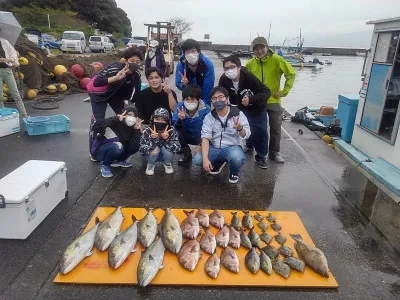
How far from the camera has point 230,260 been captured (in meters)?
2.79

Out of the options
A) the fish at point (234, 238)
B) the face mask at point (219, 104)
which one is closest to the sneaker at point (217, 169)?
the face mask at point (219, 104)

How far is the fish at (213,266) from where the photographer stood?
2664mm

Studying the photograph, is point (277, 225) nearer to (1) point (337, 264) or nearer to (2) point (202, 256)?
(1) point (337, 264)

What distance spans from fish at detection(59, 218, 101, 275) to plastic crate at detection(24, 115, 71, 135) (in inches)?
163

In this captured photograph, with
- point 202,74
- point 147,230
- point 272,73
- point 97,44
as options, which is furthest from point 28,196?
point 97,44

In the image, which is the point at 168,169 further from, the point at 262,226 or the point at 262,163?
the point at 262,226

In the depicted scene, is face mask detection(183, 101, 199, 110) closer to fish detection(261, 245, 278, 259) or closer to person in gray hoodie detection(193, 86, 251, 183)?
person in gray hoodie detection(193, 86, 251, 183)

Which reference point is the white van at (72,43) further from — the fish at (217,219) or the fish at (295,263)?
the fish at (295,263)

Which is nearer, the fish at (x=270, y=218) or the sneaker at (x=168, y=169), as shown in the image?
the fish at (x=270, y=218)

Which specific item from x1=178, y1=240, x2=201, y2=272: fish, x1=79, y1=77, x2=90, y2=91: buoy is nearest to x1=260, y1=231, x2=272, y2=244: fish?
x1=178, y1=240, x2=201, y2=272: fish

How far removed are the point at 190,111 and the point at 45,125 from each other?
11.5ft

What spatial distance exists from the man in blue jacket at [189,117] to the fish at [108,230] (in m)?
1.90

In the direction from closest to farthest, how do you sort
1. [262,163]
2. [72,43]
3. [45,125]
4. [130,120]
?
[130,120], [262,163], [45,125], [72,43]

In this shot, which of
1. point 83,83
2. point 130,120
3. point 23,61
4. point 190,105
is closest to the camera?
point 130,120
